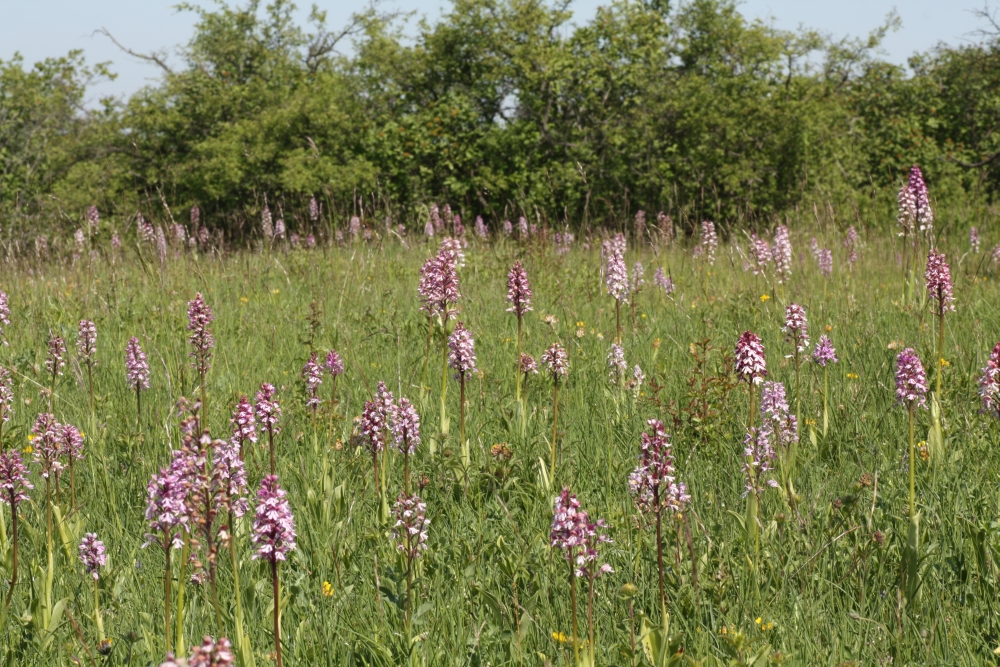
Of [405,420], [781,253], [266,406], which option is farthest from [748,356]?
[781,253]

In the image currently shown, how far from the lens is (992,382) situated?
299cm

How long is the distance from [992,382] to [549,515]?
60.2 inches

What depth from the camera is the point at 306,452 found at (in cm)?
385

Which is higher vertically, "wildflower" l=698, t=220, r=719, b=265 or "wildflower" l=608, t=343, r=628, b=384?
"wildflower" l=698, t=220, r=719, b=265

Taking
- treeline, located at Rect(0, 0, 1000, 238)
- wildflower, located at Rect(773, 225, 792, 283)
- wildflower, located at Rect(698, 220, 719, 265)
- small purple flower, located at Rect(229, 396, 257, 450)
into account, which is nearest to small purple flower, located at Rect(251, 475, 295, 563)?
small purple flower, located at Rect(229, 396, 257, 450)

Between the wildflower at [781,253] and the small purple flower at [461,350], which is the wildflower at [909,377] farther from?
the wildflower at [781,253]

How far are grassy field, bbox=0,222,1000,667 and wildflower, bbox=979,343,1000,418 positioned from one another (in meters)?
0.29

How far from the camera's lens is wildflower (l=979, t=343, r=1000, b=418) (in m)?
2.88

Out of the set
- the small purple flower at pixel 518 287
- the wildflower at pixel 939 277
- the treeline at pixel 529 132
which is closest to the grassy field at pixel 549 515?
the small purple flower at pixel 518 287

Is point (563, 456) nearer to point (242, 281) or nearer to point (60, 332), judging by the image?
point (60, 332)

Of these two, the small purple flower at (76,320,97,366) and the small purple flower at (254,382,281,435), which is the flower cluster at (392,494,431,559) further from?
the small purple flower at (76,320,97,366)

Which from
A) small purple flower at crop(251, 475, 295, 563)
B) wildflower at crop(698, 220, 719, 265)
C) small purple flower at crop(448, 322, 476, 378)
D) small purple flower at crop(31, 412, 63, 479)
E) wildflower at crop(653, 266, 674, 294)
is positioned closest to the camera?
small purple flower at crop(251, 475, 295, 563)

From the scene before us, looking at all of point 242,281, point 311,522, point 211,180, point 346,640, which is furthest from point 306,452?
point 211,180

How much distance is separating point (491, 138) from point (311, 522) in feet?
45.7
